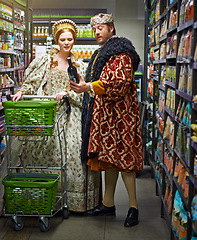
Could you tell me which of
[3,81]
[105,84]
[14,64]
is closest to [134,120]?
[105,84]

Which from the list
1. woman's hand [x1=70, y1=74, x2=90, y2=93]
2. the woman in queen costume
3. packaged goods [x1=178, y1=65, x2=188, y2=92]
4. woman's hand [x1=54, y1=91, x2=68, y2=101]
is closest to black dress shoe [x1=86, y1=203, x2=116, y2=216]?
the woman in queen costume

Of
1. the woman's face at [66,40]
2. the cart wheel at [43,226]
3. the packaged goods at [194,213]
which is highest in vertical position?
the woman's face at [66,40]

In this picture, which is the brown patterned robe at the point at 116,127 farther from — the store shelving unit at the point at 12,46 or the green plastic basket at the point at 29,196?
the store shelving unit at the point at 12,46

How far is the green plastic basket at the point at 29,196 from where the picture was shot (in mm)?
3572

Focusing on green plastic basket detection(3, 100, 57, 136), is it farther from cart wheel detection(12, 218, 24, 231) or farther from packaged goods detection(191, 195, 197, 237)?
packaged goods detection(191, 195, 197, 237)

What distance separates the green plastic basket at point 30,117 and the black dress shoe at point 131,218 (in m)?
1.11

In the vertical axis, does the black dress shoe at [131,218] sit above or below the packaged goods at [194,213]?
below

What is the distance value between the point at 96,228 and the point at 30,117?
3.92 ft

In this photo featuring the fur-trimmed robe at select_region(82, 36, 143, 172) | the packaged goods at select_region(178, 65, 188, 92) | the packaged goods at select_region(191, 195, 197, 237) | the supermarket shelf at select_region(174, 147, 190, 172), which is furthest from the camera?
the fur-trimmed robe at select_region(82, 36, 143, 172)

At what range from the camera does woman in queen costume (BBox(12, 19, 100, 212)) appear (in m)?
4.09

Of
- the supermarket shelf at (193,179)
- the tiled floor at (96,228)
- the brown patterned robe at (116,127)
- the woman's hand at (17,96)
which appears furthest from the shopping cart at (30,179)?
the supermarket shelf at (193,179)

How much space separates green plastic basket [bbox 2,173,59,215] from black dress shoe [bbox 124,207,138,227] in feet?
2.39

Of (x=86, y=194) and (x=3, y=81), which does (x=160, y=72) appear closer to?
Result: (x=86, y=194)

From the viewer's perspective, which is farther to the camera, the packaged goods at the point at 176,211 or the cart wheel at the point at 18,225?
the cart wheel at the point at 18,225
